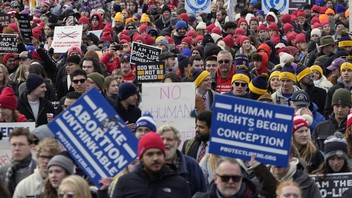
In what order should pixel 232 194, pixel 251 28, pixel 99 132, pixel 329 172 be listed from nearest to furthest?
pixel 232 194
pixel 99 132
pixel 329 172
pixel 251 28

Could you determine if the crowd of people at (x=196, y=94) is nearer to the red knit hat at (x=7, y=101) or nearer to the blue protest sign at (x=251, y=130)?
the red knit hat at (x=7, y=101)

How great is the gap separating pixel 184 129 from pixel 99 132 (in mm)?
4060

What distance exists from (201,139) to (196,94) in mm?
3846

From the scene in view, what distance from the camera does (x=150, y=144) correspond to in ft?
37.3

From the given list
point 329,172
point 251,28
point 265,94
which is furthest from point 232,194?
point 251,28

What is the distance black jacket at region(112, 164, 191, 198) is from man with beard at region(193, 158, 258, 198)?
0.83ft

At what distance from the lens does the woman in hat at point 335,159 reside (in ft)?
43.4

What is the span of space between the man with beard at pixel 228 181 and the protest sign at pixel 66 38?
44.1 feet

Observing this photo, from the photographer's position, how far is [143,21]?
31109 mm

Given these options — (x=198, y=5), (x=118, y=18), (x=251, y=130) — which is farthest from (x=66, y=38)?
(x=251, y=130)

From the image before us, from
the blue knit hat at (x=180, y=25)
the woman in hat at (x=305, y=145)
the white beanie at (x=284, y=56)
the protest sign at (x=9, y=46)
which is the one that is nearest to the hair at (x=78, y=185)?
the woman in hat at (x=305, y=145)

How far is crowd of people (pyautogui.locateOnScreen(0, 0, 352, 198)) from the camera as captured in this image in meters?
11.5

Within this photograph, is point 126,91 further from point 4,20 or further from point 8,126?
point 4,20

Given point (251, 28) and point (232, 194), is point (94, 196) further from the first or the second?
point (251, 28)
